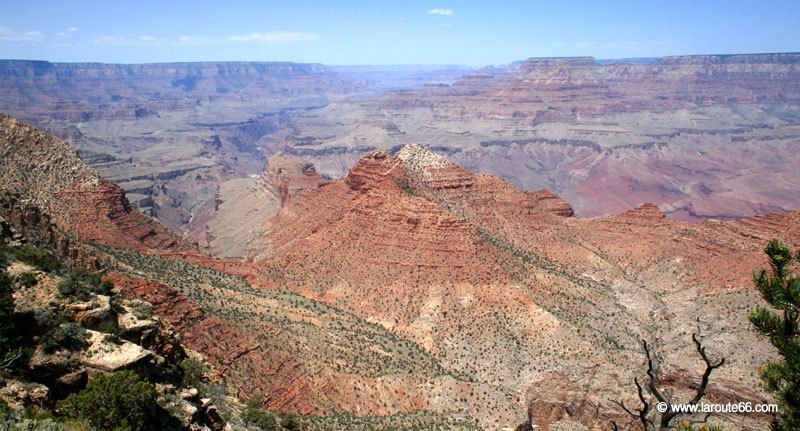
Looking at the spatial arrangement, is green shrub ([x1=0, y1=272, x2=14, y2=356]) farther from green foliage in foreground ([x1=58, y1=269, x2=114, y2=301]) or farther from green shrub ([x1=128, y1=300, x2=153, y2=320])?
green shrub ([x1=128, y1=300, x2=153, y2=320])

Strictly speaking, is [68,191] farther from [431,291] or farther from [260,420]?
[260,420]

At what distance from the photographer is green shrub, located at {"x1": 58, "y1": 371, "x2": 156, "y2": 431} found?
16844mm

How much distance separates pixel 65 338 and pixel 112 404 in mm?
4773

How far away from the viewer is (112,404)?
17219mm

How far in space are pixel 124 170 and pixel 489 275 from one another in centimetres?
16153

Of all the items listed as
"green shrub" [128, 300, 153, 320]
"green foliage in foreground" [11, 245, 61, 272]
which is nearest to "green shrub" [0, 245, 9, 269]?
"green foliage in foreground" [11, 245, 61, 272]

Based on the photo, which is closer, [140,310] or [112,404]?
[112,404]

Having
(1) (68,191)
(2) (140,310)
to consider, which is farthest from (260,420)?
(1) (68,191)

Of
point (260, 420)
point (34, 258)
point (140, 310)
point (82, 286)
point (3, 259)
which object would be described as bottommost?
point (260, 420)

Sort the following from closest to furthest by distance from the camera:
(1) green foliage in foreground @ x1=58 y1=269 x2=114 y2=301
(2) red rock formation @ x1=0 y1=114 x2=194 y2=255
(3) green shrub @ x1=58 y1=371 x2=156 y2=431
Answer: (3) green shrub @ x1=58 y1=371 x2=156 y2=431 → (1) green foliage in foreground @ x1=58 y1=269 x2=114 y2=301 → (2) red rock formation @ x1=0 y1=114 x2=194 y2=255

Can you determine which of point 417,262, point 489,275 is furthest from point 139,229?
point 489,275

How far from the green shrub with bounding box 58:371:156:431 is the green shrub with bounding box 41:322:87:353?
9.98 ft

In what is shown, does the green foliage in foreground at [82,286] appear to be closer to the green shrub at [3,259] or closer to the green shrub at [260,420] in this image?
the green shrub at [3,259]

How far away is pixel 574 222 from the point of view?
74.8 metres
